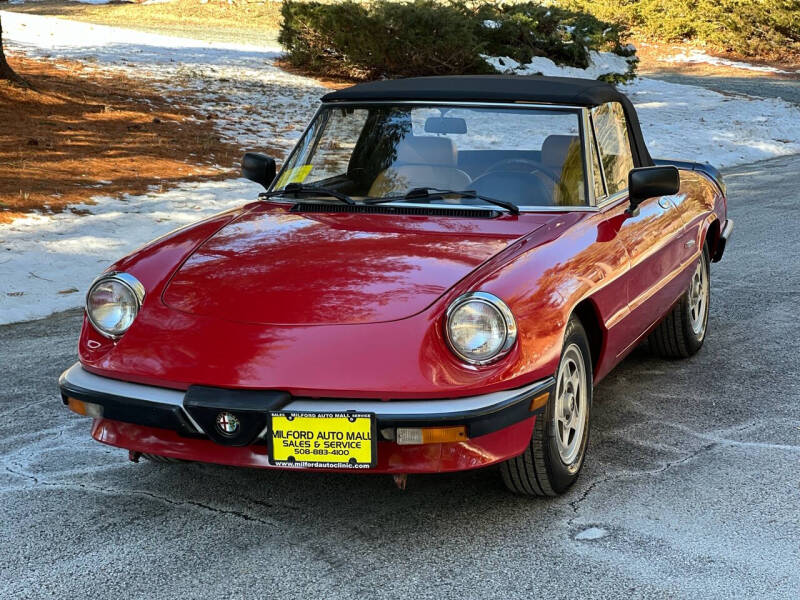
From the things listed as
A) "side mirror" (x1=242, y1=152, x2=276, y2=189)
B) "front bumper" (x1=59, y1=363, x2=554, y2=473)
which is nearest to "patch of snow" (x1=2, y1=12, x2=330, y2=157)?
"side mirror" (x1=242, y1=152, x2=276, y2=189)

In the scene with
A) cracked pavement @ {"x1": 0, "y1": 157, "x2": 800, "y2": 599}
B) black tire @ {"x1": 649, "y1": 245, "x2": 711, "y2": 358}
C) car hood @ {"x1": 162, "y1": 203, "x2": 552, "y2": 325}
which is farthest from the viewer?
black tire @ {"x1": 649, "y1": 245, "x2": 711, "y2": 358}

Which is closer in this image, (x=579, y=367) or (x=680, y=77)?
(x=579, y=367)

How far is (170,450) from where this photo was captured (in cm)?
365

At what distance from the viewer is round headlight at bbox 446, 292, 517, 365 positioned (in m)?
3.54

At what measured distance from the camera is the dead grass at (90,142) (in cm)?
1062

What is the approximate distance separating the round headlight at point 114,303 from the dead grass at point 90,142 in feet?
19.1

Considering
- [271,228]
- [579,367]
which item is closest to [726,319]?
[579,367]

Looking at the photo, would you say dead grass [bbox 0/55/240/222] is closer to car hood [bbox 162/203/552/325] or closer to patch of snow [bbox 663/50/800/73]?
car hood [bbox 162/203/552/325]

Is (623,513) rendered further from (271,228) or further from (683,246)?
(683,246)

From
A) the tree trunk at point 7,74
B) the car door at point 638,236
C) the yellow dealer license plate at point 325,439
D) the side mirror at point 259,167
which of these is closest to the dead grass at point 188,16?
the tree trunk at point 7,74

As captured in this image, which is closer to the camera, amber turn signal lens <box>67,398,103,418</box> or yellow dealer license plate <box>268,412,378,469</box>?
yellow dealer license plate <box>268,412,378,469</box>

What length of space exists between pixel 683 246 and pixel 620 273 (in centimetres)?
121

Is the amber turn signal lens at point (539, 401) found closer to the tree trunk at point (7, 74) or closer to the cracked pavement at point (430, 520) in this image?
the cracked pavement at point (430, 520)

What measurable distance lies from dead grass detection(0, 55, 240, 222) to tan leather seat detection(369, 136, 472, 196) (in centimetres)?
559
